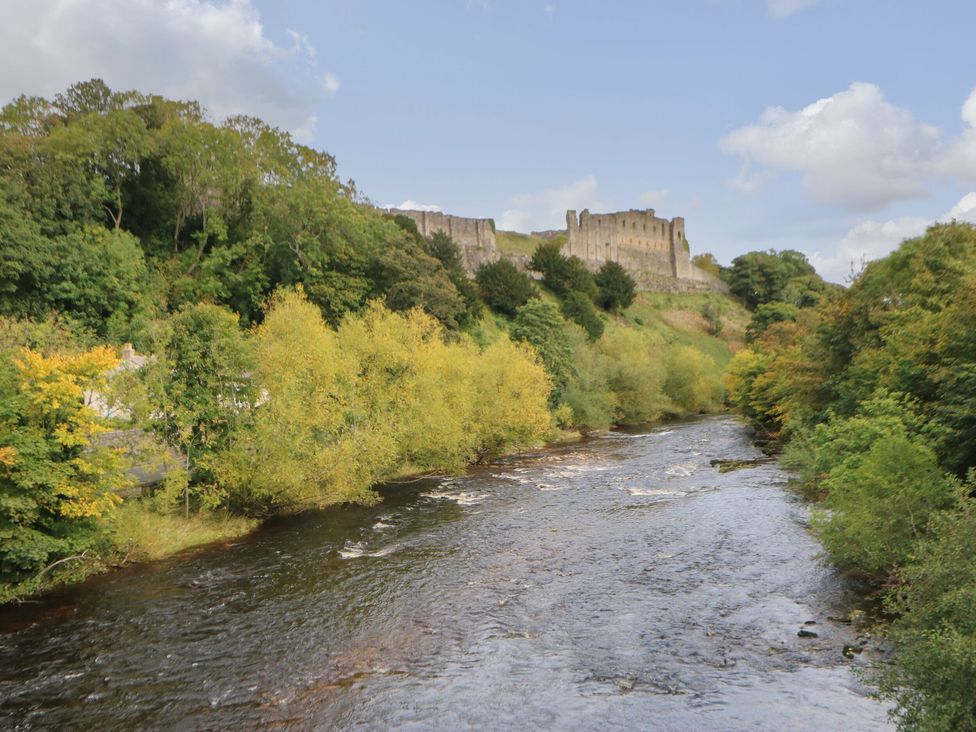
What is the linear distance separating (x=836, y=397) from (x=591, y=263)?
244ft

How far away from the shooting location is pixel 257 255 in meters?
48.1

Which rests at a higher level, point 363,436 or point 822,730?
point 363,436

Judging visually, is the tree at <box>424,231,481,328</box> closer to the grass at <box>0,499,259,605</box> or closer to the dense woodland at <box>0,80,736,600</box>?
the dense woodland at <box>0,80,736,600</box>

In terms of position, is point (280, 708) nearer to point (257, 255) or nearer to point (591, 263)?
point (257, 255)

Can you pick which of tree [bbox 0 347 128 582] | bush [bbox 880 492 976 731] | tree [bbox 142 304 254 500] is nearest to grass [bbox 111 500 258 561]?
tree [bbox 0 347 128 582]

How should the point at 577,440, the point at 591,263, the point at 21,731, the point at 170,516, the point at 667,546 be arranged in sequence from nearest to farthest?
the point at 21,731
the point at 667,546
the point at 170,516
the point at 577,440
the point at 591,263

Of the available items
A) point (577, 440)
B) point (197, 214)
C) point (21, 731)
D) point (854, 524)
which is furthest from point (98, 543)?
point (197, 214)

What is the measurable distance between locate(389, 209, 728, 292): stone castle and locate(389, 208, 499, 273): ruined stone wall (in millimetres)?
132

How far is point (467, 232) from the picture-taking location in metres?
88.4

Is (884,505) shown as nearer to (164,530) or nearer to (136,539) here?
(136,539)

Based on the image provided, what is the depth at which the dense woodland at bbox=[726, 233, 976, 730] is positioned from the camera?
7797mm

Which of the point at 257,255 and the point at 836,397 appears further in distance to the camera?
the point at 257,255

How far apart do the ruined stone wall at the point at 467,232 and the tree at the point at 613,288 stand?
1435 cm

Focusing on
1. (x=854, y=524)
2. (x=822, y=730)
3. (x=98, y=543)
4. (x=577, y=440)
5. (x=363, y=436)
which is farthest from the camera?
(x=577, y=440)
